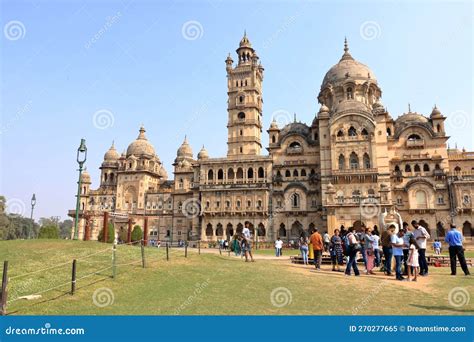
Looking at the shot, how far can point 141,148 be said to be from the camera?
6216 centimetres

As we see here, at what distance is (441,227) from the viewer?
41969 mm

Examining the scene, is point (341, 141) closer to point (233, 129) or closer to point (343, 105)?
point (343, 105)

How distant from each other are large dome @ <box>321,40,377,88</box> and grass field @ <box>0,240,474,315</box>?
135 ft

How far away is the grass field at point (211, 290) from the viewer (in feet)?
30.0

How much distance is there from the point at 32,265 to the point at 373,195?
36.7 m

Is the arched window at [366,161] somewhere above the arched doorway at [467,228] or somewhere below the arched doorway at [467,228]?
above

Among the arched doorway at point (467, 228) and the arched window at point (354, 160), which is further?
the arched window at point (354, 160)

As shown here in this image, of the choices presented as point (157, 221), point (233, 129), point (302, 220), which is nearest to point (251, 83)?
point (233, 129)

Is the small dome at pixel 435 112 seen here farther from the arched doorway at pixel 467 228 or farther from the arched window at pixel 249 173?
the arched window at pixel 249 173

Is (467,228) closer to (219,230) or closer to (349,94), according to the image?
(349,94)

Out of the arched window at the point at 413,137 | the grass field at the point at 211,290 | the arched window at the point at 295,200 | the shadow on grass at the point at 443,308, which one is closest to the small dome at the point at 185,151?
the arched window at the point at 295,200

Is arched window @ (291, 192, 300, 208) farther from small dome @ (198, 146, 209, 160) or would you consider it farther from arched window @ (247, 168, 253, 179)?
small dome @ (198, 146, 209, 160)

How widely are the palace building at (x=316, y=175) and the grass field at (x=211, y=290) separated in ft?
85.0

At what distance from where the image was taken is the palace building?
42219 millimetres
